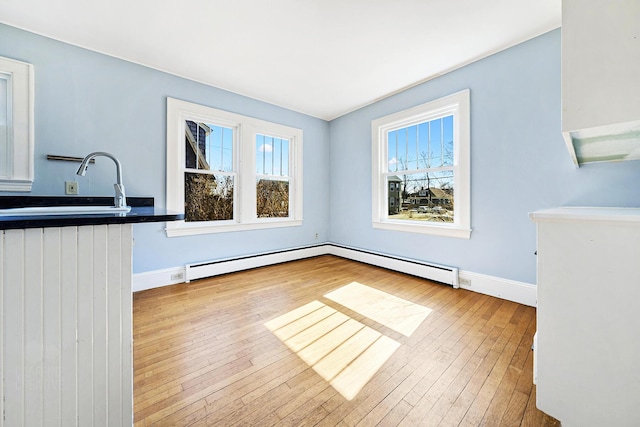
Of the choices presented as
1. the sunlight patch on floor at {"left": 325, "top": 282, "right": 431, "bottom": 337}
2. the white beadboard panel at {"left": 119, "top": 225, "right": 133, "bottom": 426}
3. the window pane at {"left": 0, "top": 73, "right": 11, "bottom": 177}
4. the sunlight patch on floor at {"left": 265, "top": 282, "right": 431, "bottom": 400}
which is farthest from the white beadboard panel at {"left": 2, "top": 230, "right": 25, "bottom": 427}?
the window pane at {"left": 0, "top": 73, "right": 11, "bottom": 177}

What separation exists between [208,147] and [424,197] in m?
3.05

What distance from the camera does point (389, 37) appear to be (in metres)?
2.23

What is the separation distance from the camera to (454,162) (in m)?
2.88

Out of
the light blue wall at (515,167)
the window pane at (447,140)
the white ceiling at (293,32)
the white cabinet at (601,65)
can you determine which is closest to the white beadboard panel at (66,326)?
the white cabinet at (601,65)

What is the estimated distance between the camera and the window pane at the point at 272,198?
3.77 meters

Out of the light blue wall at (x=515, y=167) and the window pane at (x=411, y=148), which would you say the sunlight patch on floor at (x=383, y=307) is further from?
the window pane at (x=411, y=148)

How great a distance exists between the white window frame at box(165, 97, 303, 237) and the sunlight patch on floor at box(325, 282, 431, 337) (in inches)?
68.4

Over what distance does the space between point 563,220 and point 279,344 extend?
177 cm

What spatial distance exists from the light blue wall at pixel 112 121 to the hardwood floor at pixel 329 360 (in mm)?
747

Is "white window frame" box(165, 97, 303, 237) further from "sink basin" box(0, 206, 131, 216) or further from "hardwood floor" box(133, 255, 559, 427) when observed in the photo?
"sink basin" box(0, 206, 131, 216)

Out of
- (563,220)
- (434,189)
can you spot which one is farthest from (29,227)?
(434,189)

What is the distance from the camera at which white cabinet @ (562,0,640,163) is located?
93 centimetres

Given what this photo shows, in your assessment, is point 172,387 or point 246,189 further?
point 246,189

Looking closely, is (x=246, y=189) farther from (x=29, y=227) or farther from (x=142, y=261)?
(x=29, y=227)
